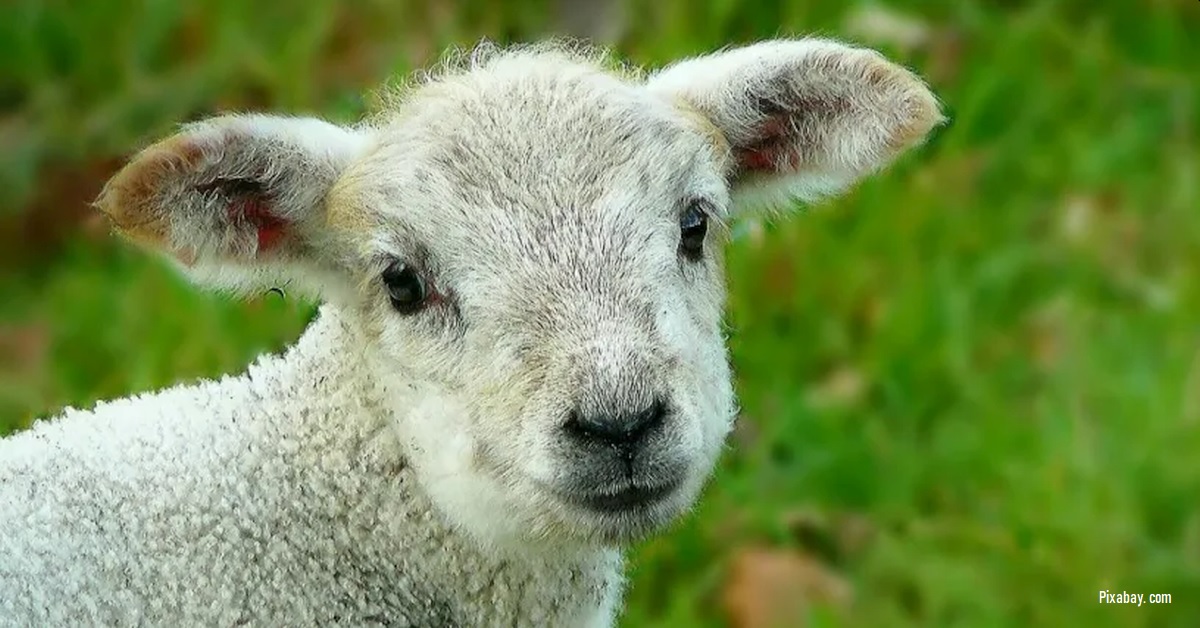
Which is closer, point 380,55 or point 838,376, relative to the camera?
point 838,376

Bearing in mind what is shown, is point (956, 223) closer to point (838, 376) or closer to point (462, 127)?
point (838, 376)

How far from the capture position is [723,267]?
3482mm

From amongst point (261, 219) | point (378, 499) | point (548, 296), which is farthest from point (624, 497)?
point (261, 219)

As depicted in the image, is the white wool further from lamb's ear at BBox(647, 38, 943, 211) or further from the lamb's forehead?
lamb's ear at BBox(647, 38, 943, 211)

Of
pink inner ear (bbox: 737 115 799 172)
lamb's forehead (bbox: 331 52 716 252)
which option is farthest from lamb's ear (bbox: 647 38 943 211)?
lamb's forehead (bbox: 331 52 716 252)

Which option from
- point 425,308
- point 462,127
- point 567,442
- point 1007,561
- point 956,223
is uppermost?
point 956,223

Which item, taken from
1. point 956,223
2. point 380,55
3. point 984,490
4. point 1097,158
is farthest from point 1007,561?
point 380,55

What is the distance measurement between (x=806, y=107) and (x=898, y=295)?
7.70 ft

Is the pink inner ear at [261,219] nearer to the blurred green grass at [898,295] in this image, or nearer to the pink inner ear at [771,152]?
the pink inner ear at [771,152]

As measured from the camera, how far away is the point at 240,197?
3.26 m

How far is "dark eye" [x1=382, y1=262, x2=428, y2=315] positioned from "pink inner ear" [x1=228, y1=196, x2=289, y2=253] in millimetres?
236

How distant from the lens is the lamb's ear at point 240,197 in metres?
3.13

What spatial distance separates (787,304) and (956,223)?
660 millimetres

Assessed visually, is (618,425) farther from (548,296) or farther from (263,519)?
(263,519)
